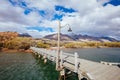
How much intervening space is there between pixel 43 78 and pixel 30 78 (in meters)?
1.80

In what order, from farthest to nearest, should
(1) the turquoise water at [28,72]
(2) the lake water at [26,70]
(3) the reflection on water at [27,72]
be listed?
(2) the lake water at [26,70]
(3) the reflection on water at [27,72]
(1) the turquoise water at [28,72]

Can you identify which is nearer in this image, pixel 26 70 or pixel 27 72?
pixel 27 72

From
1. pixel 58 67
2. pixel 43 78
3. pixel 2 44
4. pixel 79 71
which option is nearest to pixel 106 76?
pixel 79 71

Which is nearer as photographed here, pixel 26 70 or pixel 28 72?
pixel 28 72

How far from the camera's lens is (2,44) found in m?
75.8

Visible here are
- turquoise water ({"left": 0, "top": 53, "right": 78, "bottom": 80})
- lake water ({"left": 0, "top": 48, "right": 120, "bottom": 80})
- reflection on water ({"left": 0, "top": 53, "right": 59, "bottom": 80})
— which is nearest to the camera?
turquoise water ({"left": 0, "top": 53, "right": 78, "bottom": 80})

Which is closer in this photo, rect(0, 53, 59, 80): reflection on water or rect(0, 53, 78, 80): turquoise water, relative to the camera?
rect(0, 53, 78, 80): turquoise water

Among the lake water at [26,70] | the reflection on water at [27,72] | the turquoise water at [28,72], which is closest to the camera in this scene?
the turquoise water at [28,72]

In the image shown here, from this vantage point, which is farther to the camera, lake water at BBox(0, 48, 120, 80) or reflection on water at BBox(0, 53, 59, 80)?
lake water at BBox(0, 48, 120, 80)

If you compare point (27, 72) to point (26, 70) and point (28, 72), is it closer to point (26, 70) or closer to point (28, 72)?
point (28, 72)

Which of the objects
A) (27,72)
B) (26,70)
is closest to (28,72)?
(27,72)

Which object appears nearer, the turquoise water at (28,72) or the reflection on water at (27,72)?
the turquoise water at (28,72)

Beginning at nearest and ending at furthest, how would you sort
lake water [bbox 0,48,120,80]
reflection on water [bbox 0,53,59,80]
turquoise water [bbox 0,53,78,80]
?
1. turquoise water [bbox 0,53,78,80]
2. reflection on water [bbox 0,53,59,80]
3. lake water [bbox 0,48,120,80]

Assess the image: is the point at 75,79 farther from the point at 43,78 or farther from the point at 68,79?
the point at 43,78
